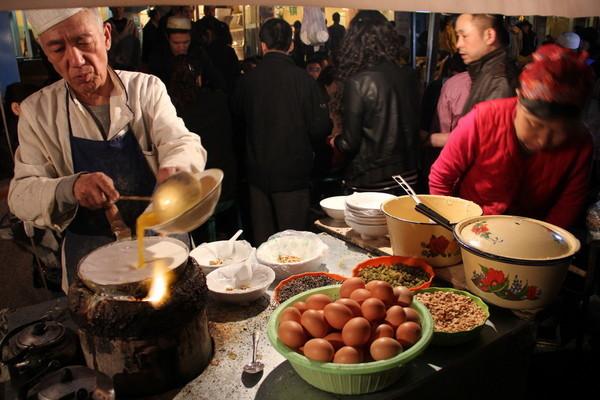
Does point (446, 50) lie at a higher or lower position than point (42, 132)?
higher

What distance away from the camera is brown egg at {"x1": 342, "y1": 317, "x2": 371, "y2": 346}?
4.18ft

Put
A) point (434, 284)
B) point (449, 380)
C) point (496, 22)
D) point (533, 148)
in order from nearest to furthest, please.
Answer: point (449, 380) < point (434, 284) < point (533, 148) < point (496, 22)

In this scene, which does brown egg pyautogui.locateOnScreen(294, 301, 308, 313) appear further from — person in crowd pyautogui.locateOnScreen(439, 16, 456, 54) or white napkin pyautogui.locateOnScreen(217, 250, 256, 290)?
person in crowd pyautogui.locateOnScreen(439, 16, 456, 54)

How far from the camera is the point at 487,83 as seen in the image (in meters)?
2.79

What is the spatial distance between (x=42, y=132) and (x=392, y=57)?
7.92 feet

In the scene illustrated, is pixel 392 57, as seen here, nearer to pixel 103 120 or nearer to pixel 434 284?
pixel 434 284

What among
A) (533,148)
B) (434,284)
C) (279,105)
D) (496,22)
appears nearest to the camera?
(434,284)

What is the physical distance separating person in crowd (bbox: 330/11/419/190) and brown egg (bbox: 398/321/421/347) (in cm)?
226

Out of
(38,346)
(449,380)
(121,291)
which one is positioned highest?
(121,291)

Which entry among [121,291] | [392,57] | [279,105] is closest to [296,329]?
[121,291]

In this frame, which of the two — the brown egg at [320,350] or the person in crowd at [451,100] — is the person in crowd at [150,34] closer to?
the brown egg at [320,350]

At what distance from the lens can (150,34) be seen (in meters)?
1.90

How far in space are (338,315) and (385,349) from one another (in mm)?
154

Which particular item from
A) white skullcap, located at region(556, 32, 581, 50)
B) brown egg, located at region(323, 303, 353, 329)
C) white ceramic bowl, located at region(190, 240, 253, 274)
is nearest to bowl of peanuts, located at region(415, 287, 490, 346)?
brown egg, located at region(323, 303, 353, 329)
